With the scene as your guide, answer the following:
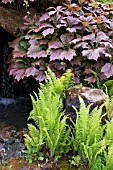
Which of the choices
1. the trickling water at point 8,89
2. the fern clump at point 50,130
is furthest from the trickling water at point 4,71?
the fern clump at point 50,130

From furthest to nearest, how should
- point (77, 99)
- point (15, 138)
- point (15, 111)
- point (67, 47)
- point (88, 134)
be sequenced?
point (15, 111)
point (67, 47)
point (15, 138)
point (77, 99)
point (88, 134)

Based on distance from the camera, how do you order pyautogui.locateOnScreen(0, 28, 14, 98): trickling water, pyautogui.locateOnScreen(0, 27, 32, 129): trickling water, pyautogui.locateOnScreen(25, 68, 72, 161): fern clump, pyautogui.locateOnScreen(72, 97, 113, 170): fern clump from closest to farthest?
1. pyautogui.locateOnScreen(72, 97, 113, 170): fern clump
2. pyautogui.locateOnScreen(25, 68, 72, 161): fern clump
3. pyautogui.locateOnScreen(0, 27, 32, 129): trickling water
4. pyautogui.locateOnScreen(0, 28, 14, 98): trickling water

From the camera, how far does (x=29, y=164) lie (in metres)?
3.04

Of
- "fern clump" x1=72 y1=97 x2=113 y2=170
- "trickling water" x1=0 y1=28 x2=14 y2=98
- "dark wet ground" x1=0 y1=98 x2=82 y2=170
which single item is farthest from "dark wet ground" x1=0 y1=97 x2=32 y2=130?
"fern clump" x1=72 y1=97 x2=113 y2=170

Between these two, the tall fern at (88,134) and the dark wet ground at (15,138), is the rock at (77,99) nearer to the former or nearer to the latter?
the tall fern at (88,134)

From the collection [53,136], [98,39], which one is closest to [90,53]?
[98,39]

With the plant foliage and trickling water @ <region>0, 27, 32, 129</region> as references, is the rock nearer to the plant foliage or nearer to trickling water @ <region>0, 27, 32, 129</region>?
the plant foliage

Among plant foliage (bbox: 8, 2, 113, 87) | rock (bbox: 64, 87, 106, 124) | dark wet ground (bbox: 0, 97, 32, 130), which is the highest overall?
plant foliage (bbox: 8, 2, 113, 87)

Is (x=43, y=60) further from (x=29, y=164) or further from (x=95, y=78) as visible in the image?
(x=29, y=164)

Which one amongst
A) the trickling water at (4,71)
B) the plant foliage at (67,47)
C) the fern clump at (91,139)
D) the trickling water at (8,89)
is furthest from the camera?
the trickling water at (4,71)

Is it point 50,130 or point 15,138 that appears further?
point 15,138

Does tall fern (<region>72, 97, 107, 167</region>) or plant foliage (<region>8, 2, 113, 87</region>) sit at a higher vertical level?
plant foliage (<region>8, 2, 113, 87</region>)

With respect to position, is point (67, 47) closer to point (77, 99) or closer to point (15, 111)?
Result: point (77, 99)

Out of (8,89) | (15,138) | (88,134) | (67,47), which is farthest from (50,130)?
(8,89)
